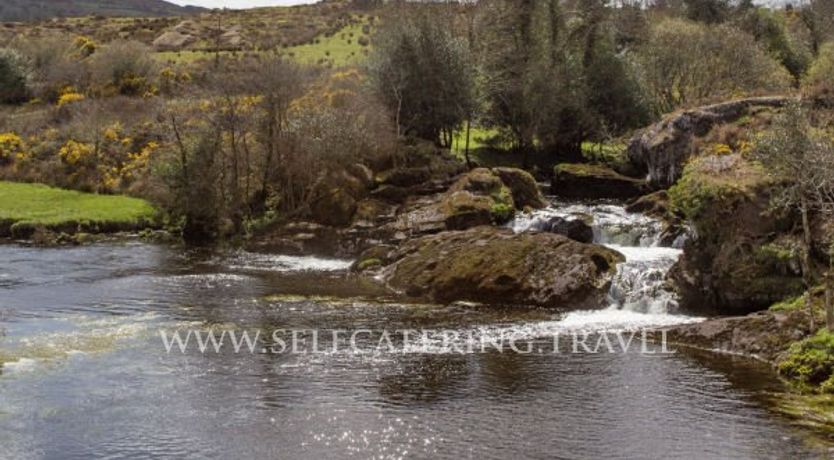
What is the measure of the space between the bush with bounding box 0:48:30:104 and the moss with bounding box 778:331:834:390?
84.6 meters

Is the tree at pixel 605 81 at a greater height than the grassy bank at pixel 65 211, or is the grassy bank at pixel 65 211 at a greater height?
the tree at pixel 605 81

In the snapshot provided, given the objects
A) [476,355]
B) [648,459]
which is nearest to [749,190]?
[476,355]

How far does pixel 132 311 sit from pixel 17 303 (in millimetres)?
5820

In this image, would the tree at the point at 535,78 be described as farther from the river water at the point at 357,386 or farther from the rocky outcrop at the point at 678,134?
the river water at the point at 357,386

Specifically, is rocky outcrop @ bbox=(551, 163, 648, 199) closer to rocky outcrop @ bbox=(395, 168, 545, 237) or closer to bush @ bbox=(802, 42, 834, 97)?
rocky outcrop @ bbox=(395, 168, 545, 237)

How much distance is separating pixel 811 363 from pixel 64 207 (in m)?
49.0

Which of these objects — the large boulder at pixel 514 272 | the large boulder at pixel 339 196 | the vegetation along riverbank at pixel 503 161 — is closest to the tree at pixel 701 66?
the vegetation along riverbank at pixel 503 161

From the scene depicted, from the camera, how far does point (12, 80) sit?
9125 centimetres

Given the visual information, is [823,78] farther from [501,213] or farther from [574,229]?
[501,213]

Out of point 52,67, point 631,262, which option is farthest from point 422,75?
point 52,67

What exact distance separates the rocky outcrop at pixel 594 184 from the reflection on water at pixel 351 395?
82.8 ft

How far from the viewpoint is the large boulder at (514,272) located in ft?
121

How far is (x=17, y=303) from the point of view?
37812 mm

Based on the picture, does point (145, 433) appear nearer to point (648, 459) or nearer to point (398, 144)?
point (648, 459)
